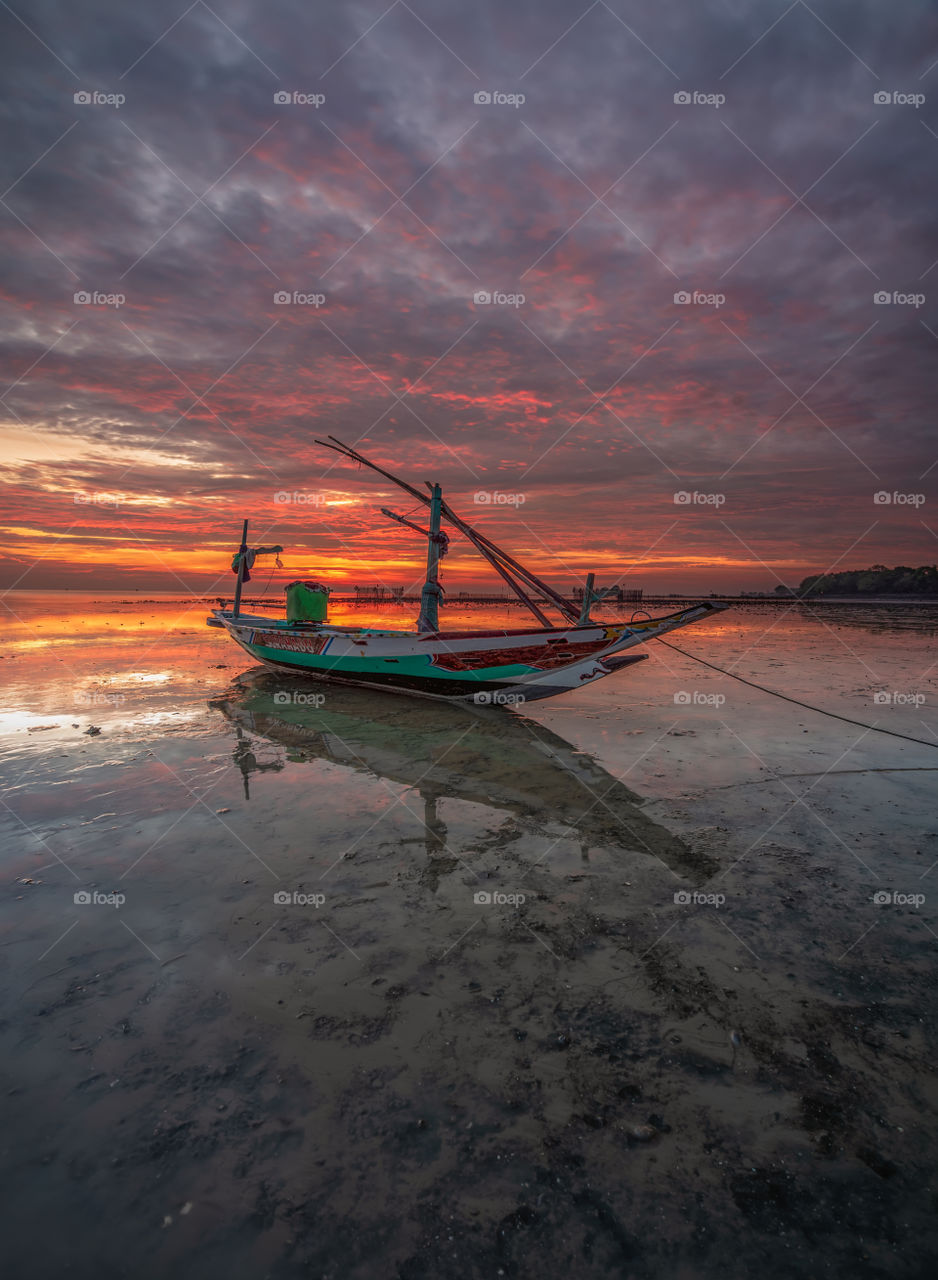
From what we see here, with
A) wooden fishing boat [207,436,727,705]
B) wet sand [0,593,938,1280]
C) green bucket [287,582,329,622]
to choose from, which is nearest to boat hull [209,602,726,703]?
wooden fishing boat [207,436,727,705]

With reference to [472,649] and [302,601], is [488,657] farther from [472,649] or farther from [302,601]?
[302,601]

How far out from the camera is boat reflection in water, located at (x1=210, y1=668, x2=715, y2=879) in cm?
730

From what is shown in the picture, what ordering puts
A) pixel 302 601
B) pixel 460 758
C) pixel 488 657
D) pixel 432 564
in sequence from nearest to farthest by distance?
1. pixel 460 758
2. pixel 488 657
3. pixel 432 564
4. pixel 302 601

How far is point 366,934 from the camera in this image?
5008 mm

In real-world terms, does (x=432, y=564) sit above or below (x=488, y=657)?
above

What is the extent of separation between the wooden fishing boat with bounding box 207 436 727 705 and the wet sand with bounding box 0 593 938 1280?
4583 millimetres

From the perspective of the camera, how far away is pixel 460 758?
10633 millimetres

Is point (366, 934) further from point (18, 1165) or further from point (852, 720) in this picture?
point (852, 720)

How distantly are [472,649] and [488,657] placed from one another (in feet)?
1.61

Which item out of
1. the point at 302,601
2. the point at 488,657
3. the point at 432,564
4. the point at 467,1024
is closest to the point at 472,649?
the point at 488,657

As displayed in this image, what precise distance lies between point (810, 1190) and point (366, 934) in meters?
3.60

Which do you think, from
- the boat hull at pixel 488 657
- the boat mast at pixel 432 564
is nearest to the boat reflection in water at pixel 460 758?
the boat hull at pixel 488 657

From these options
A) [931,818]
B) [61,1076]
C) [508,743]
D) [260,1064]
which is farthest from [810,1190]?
[508,743]

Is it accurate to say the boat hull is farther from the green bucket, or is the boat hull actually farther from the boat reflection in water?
the green bucket
